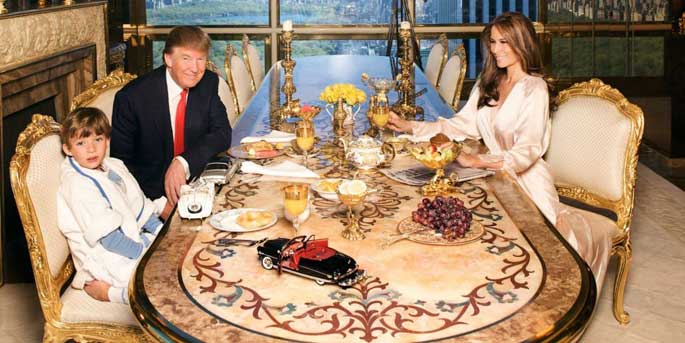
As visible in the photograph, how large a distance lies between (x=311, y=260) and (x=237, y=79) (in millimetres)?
3380

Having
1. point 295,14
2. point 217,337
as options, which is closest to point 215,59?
point 295,14

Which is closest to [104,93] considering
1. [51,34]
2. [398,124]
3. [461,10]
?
[398,124]

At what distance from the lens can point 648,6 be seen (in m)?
7.84

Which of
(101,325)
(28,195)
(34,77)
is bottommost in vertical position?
(101,325)

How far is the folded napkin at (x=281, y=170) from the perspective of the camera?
3.11 m

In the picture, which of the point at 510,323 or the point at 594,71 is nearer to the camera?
the point at 510,323

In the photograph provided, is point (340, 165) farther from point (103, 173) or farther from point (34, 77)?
point (34, 77)

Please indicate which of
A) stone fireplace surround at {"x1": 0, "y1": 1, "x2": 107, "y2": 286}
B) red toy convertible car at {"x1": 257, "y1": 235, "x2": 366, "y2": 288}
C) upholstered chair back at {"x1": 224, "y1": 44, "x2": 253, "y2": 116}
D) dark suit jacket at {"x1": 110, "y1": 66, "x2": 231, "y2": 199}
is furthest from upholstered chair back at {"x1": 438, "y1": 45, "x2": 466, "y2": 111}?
red toy convertible car at {"x1": 257, "y1": 235, "x2": 366, "y2": 288}

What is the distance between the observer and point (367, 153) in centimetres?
321

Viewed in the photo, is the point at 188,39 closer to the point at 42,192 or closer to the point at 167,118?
the point at 167,118

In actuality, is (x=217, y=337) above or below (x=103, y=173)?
below

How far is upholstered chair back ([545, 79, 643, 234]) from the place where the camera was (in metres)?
3.56

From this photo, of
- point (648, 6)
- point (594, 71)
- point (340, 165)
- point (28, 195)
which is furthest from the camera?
point (594, 71)

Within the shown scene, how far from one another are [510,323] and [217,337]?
594mm
